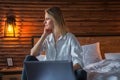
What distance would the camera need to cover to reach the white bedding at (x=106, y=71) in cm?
287

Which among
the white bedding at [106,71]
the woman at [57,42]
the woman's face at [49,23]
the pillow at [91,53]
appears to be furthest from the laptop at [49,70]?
the pillow at [91,53]

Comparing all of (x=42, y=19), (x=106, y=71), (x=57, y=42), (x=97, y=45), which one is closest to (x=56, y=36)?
(x=57, y=42)

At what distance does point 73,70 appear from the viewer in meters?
2.60

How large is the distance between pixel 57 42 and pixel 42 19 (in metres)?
2.28

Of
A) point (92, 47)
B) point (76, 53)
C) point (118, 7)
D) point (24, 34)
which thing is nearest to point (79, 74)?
point (76, 53)

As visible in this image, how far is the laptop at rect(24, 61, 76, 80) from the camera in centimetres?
256

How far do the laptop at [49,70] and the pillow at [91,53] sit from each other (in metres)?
2.15

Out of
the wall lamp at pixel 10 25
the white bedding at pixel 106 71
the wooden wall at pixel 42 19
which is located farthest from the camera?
the wooden wall at pixel 42 19

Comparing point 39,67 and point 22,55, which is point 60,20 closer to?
point 39,67

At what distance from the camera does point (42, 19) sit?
205 inches

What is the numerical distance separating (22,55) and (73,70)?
2.75m

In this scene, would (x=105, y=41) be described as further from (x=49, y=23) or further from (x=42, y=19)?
(x=49, y=23)

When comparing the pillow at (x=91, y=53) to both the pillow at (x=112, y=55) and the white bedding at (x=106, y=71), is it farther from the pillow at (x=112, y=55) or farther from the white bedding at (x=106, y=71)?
the white bedding at (x=106, y=71)

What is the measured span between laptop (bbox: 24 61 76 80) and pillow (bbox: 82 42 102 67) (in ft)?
7.06
